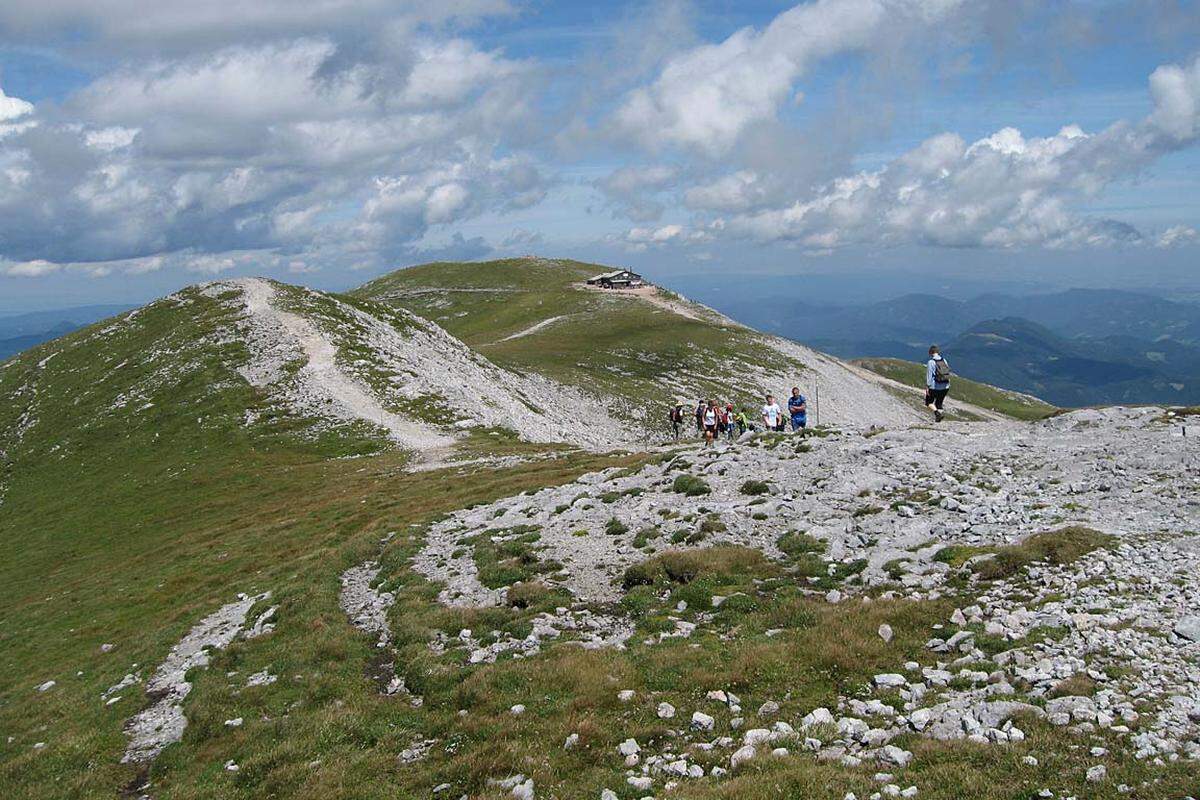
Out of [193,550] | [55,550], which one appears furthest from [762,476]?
[55,550]

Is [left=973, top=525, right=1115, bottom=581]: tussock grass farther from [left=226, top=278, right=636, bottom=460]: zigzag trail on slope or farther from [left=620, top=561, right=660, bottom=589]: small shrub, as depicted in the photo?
[left=226, top=278, right=636, bottom=460]: zigzag trail on slope

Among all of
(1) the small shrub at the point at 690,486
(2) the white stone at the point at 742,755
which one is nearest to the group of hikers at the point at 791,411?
(1) the small shrub at the point at 690,486

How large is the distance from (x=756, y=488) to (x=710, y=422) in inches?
751

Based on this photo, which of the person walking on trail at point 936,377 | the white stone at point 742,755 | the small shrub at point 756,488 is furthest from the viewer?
the person walking on trail at point 936,377

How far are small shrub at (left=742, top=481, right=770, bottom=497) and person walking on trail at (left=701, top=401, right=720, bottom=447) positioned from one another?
659 inches

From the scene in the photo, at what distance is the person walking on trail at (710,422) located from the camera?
46.8 metres

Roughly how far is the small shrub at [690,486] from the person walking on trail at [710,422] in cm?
1507

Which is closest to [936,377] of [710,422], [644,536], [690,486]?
[710,422]

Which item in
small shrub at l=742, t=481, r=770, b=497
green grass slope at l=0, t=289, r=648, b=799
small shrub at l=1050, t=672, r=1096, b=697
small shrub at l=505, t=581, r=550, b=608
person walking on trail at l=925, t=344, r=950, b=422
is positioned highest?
person walking on trail at l=925, t=344, r=950, b=422

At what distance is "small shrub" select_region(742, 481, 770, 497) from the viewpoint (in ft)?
93.2

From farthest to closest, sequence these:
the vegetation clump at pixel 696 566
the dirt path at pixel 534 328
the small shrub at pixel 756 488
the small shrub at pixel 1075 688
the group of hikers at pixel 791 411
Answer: the dirt path at pixel 534 328, the group of hikers at pixel 791 411, the small shrub at pixel 756 488, the vegetation clump at pixel 696 566, the small shrub at pixel 1075 688

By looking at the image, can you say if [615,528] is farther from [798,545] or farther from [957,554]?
[957,554]

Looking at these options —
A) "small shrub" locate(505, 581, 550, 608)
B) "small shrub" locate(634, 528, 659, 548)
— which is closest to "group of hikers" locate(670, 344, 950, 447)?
"small shrub" locate(634, 528, 659, 548)

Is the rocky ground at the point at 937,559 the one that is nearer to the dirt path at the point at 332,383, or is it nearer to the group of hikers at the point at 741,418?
the group of hikers at the point at 741,418
